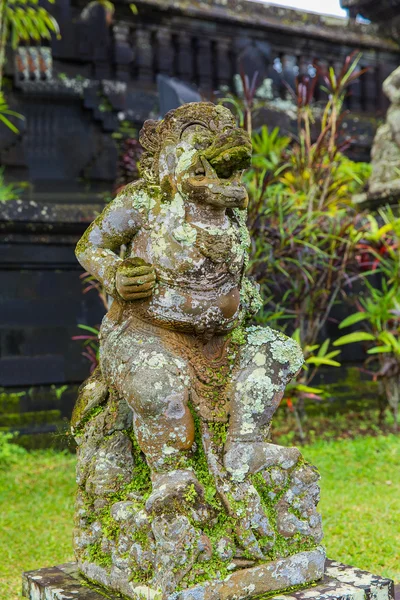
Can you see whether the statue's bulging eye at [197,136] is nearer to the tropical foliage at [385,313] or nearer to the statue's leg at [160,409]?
the statue's leg at [160,409]

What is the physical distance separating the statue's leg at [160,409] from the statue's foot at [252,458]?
0.40 ft

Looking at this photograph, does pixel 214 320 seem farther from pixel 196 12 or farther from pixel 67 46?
pixel 196 12

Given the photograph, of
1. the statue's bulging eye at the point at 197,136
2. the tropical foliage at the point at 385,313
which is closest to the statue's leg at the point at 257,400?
the statue's bulging eye at the point at 197,136

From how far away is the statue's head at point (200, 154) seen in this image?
2.20m

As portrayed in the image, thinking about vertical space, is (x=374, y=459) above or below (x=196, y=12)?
below

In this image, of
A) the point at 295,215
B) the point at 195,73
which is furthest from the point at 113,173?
the point at 295,215

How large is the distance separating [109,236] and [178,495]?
836mm

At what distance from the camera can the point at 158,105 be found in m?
6.95

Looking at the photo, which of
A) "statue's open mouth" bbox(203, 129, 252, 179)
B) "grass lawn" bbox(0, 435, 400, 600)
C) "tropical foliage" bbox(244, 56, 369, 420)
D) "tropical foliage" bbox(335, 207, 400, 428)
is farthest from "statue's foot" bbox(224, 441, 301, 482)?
"tropical foliage" bbox(335, 207, 400, 428)

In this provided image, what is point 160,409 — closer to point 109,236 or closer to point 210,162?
point 109,236

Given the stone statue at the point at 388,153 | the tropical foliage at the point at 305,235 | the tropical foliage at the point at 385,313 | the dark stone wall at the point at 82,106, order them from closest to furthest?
1. the tropical foliage at the point at 305,235
2. the dark stone wall at the point at 82,106
3. the tropical foliage at the point at 385,313
4. the stone statue at the point at 388,153

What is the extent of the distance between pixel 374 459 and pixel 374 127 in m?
4.39

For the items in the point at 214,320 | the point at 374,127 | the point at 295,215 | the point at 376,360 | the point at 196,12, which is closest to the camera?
the point at 214,320

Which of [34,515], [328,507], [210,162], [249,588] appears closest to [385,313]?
[328,507]
